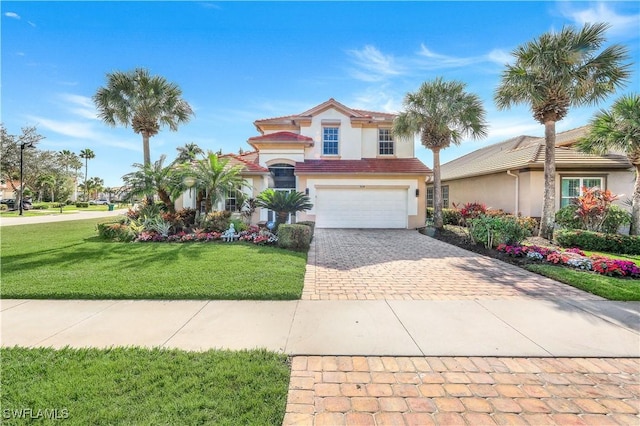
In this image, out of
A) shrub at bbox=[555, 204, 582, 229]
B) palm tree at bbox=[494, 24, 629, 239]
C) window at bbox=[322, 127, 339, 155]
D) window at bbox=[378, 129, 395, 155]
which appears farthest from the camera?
window at bbox=[378, 129, 395, 155]

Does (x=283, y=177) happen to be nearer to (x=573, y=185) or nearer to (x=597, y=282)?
(x=597, y=282)

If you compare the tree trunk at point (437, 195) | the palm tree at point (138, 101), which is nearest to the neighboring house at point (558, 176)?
the tree trunk at point (437, 195)

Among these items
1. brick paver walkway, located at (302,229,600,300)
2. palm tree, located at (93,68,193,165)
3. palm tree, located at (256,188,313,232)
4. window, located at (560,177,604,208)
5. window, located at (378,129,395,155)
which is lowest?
brick paver walkway, located at (302,229,600,300)

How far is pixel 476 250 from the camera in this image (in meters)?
10.5

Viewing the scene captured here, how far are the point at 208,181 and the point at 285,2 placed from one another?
7702mm

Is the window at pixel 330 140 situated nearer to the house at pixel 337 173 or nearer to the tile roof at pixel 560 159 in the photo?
the house at pixel 337 173

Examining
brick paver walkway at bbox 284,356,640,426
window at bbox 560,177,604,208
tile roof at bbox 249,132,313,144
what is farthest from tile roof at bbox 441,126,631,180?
brick paver walkway at bbox 284,356,640,426

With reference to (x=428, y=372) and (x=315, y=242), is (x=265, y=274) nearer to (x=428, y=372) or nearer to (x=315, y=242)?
(x=428, y=372)

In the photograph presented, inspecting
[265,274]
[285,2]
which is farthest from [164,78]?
[265,274]

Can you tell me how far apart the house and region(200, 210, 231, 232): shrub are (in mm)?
3640

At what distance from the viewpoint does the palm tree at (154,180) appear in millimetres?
12664

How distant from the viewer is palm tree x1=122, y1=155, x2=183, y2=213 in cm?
1266

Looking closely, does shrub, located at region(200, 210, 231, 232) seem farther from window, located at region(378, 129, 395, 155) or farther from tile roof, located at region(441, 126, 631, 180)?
tile roof, located at region(441, 126, 631, 180)

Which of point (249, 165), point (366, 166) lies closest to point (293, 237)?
point (249, 165)
